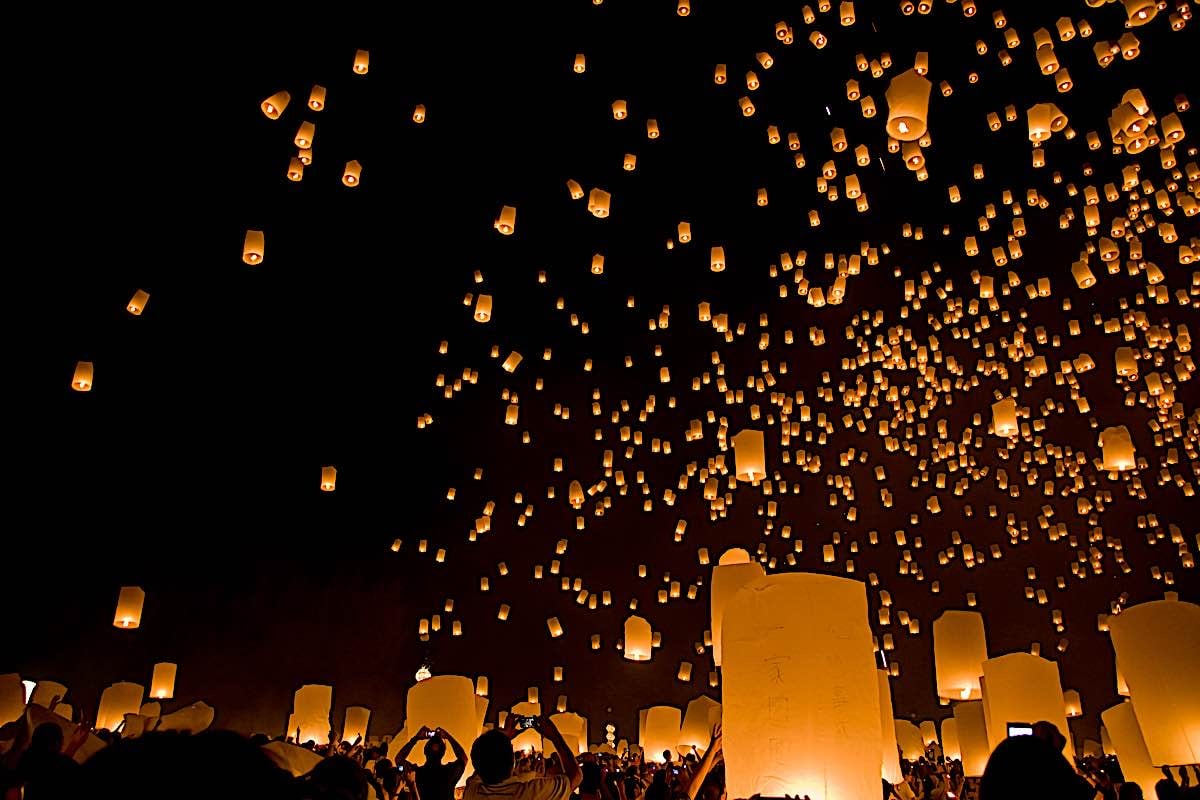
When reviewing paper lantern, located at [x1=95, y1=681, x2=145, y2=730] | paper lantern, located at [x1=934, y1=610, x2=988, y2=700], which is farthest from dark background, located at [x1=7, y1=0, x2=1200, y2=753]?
paper lantern, located at [x1=934, y1=610, x2=988, y2=700]

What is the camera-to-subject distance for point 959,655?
7.36 m

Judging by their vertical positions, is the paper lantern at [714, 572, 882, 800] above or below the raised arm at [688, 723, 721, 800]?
above

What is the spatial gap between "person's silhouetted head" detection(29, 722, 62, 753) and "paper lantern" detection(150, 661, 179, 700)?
751 centimetres

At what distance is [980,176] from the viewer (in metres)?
10.5

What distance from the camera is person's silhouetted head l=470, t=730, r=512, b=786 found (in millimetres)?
2867

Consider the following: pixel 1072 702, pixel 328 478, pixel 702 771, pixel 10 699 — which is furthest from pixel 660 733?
pixel 702 771

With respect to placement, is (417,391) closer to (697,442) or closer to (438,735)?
(697,442)

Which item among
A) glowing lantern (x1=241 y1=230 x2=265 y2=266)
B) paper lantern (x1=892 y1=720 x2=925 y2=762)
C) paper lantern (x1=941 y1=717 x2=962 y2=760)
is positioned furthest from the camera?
paper lantern (x1=892 y1=720 x2=925 y2=762)

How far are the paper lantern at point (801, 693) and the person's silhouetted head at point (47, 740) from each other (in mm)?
2290

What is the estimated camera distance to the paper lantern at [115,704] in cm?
924

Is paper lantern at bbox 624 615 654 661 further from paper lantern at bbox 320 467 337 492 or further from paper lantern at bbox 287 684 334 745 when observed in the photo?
paper lantern at bbox 320 467 337 492

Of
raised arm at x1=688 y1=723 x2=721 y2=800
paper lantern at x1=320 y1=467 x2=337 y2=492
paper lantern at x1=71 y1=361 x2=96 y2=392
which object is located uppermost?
paper lantern at x1=320 y1=467 x2=337 y2=492

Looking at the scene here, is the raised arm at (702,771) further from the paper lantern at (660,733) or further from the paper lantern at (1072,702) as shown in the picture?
the paper lantern at (1072,702)

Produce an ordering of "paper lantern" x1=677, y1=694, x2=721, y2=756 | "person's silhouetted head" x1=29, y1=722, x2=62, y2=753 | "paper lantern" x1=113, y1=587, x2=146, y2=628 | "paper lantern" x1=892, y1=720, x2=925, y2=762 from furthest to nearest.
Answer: "paper lantern" x1=892, y1=720, x2=925, y2=762
"paper lantern" x1=677, y1=694, x2=721, y2=756
"paper lantern" x1=113, y1=587, x2=146, y2=628
"person's silhouetted head" x1=29, y1=722, x2=62, y2=753
